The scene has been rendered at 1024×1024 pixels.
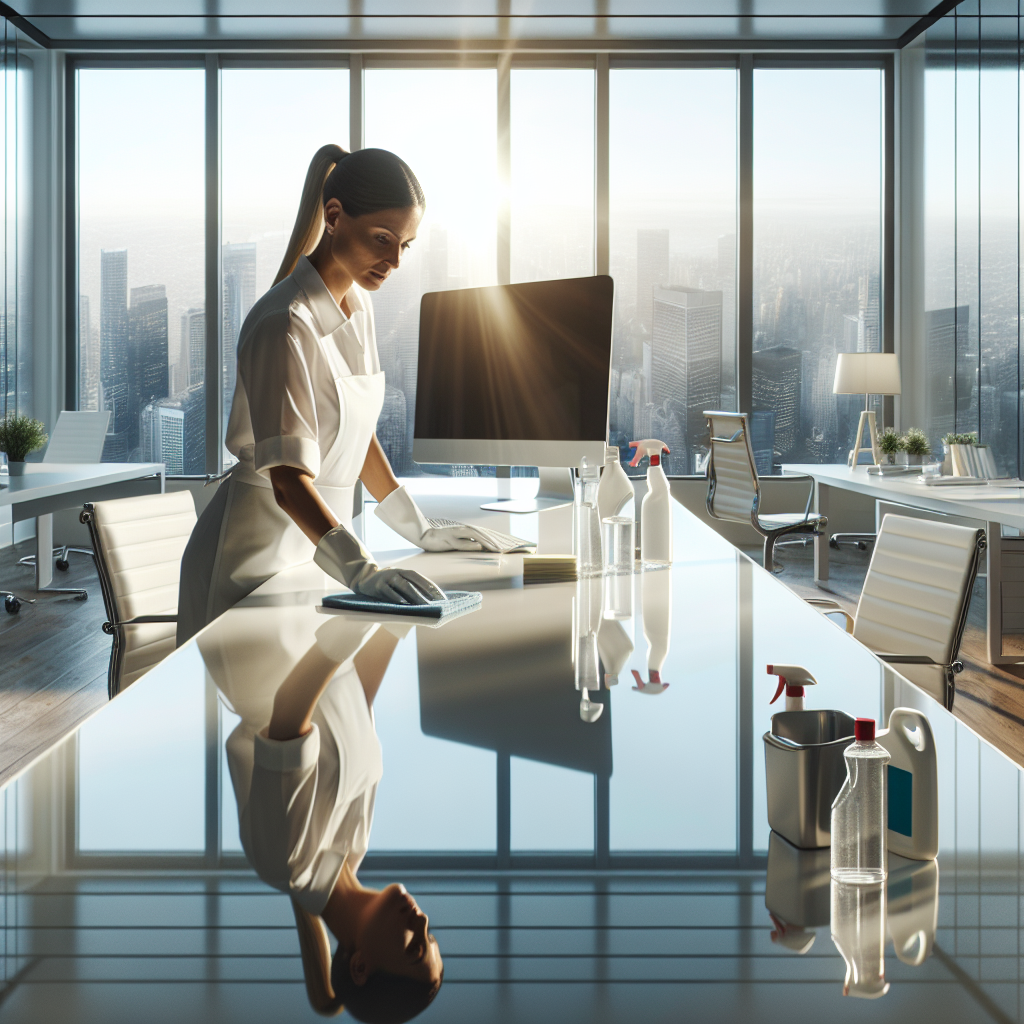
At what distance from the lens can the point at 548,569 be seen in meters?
1.62

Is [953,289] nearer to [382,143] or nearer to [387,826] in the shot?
[382,143]

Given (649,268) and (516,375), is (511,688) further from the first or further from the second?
(649,268)

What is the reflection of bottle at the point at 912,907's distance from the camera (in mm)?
514

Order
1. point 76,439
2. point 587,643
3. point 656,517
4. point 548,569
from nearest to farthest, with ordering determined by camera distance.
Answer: point 587,643
point 548,569
point 656,517
point 76,439

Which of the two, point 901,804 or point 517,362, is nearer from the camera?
point 901,804

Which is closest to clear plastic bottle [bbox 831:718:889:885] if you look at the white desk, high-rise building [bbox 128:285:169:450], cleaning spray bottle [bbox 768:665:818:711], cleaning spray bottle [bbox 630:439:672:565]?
cleaning spray bottle [bbox 768:665:818:711]

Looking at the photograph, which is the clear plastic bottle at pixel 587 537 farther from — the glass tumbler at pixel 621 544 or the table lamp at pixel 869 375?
the table lamp at pixel 869 375

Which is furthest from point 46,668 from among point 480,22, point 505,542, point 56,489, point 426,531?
point 480,22

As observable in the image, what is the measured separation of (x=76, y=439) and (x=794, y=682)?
6.23 m

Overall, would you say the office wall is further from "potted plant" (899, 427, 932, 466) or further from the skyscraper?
the skyscraper

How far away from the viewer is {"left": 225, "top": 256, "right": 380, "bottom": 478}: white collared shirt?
149cm

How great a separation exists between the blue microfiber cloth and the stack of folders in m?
0.22

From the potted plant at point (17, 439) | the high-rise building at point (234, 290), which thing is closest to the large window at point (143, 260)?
the high-rise building at point (234, 290)

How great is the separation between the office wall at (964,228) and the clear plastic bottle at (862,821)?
5.35 meters
